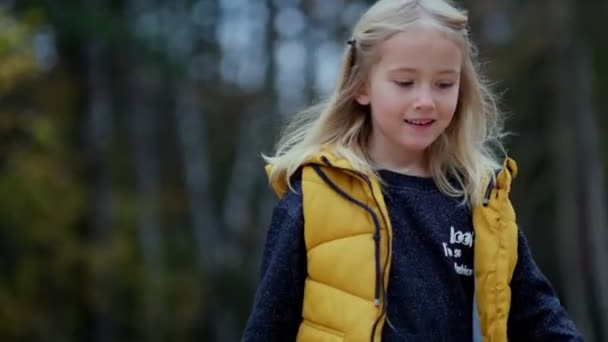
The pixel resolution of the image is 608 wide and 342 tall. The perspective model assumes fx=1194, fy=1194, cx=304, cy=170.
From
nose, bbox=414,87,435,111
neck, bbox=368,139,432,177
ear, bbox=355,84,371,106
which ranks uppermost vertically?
nose, bbox=414,87,435,111

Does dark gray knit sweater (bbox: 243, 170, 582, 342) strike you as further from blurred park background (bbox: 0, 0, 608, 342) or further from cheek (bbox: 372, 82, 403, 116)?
blurred park background (bbox: 0, 0, 608, 342)

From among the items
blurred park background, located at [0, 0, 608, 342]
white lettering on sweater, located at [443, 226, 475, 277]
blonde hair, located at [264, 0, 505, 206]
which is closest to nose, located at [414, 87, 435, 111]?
blonde hair, located at [264, 0, 505, 206]

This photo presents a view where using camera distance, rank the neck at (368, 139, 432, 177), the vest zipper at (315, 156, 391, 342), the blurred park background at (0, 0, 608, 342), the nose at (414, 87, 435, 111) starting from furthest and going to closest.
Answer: the blurred park background at (0, 0, 608, 342) < the neck at (368, 139, 432, 177) < the nose at (414, 87, 435, 111) < the vest zipper at (315, 156, 391, 342)

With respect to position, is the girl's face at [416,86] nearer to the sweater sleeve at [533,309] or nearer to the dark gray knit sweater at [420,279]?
the dark gray knit sweater at [420,279]

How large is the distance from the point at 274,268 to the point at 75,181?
2140 cm

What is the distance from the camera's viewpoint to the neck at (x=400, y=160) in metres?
2.99

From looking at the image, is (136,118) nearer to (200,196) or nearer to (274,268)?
(200,196)

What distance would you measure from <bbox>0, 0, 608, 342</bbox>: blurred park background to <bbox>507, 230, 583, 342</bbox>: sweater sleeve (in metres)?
11.6

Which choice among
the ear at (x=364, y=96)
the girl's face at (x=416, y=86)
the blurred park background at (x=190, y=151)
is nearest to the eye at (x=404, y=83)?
the girl's face at (x=416, y=86)

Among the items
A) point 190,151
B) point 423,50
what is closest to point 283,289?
point 423,50

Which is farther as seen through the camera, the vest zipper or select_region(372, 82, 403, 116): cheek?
select_region(372, 82, 403, 116): cheek

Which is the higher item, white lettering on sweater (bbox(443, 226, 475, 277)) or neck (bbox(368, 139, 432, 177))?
neck (bbox(368, 139, 432, 177))

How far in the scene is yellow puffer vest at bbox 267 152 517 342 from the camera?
2736 mm

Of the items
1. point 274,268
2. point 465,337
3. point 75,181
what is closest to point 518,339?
point 465,337
